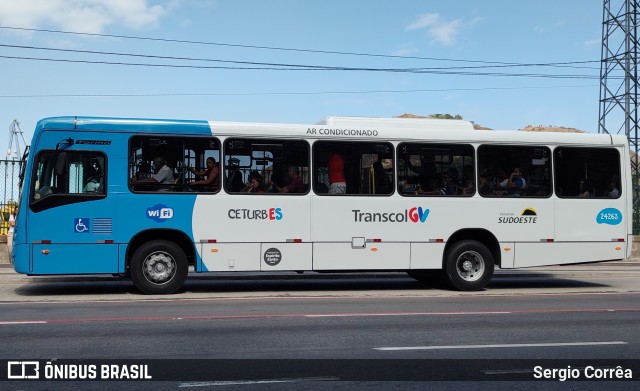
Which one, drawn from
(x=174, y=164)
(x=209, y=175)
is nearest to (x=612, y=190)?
(x=209, y=175)

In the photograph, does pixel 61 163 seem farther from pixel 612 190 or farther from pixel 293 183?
pixel 612 190

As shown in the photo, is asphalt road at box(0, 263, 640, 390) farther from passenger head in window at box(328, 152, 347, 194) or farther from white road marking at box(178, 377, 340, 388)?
passenger head in window at box(328, 152, 347, 194)

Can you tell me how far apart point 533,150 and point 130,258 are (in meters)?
7.85

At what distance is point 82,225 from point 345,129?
4.94m

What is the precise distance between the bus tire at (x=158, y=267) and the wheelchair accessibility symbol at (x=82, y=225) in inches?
35.9

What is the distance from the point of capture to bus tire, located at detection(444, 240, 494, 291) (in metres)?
14.3

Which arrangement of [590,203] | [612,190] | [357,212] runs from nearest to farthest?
1. [357,212]
2. [590,203]
3. [612,190]

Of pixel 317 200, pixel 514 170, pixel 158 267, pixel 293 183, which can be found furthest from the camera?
pixel 514 170

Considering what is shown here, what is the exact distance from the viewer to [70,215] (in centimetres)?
1275

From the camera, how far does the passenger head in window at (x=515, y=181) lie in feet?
48.0

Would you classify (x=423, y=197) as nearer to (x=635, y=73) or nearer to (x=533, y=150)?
(x=533, y=150)

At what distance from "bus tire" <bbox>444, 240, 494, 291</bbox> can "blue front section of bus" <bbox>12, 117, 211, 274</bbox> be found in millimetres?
4972

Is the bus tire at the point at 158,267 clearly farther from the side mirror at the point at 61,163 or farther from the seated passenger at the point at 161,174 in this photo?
the side mirror at the point at 61,163

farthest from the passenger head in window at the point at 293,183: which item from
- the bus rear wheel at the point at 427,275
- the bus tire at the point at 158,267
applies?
the bus rear wheel at the point at 427,275
